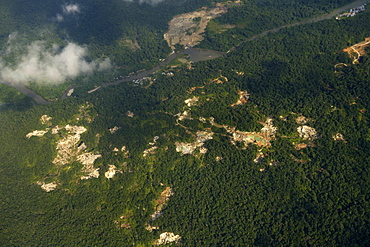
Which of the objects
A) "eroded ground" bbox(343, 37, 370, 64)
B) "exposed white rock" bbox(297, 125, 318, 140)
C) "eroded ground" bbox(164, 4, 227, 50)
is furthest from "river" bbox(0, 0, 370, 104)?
"exposed white rock" bbox(297, 125, 318, 140)

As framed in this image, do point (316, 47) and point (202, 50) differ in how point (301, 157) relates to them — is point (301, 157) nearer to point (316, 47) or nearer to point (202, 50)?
point (316, 47)

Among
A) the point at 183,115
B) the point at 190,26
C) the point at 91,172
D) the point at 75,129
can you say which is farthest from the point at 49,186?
the point at 190,26

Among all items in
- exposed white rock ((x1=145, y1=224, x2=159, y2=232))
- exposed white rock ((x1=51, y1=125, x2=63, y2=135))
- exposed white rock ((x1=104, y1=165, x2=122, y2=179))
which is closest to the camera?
exposed white rock ((x1=145, y1=224, x2=159, y2=232))

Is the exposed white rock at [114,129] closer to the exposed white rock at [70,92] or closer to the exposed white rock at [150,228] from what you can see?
the exposed white rock at [70,92]

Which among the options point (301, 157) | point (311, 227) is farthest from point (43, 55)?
point (311, 227)

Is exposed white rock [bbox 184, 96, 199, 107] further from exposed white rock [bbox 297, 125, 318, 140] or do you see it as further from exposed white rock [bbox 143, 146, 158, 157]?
exposed white rock [bbox 297, 125, 318, 140]

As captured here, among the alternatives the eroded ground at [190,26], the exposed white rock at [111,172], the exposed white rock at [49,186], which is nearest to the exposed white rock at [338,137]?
the exposed white rock at [111,172]
